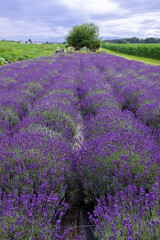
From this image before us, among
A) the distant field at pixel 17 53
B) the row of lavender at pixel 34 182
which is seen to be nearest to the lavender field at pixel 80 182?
the row of lavender at pixel 34 182

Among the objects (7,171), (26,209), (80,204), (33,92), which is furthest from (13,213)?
(33,92)

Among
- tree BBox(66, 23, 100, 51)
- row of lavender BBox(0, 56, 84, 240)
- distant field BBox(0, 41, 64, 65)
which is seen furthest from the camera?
tree BBox(66, 23, 100, 51)

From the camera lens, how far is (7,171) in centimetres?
195

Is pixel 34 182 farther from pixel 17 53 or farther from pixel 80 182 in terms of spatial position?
pixel 17 53

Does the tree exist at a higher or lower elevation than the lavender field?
higher

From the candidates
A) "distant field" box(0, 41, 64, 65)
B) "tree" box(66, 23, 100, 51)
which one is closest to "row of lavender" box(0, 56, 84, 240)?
"distant field" box(0, 41, 64, 65)

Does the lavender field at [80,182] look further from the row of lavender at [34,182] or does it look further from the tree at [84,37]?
the tree at [84,37]

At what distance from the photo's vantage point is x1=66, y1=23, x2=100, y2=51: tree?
118 ft

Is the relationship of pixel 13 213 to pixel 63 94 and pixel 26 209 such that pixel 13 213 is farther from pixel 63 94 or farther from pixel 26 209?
pixel 63 94

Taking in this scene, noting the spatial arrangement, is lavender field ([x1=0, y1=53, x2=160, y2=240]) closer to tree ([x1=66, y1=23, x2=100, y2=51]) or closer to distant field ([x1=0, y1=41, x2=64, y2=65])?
distant field ([x1=0, y1=41, x2=64, y2=65])

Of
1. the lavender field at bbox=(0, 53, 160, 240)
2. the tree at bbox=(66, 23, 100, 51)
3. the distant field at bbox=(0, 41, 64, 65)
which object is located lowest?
the lavender field at bbox=(0, 53, 160, 240)

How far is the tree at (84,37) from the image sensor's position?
118 feet

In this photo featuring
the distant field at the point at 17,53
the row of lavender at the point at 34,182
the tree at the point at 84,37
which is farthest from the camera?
the tree at the point at 84,37

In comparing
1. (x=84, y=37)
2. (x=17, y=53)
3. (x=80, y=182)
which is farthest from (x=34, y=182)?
(x=84, y=37)
